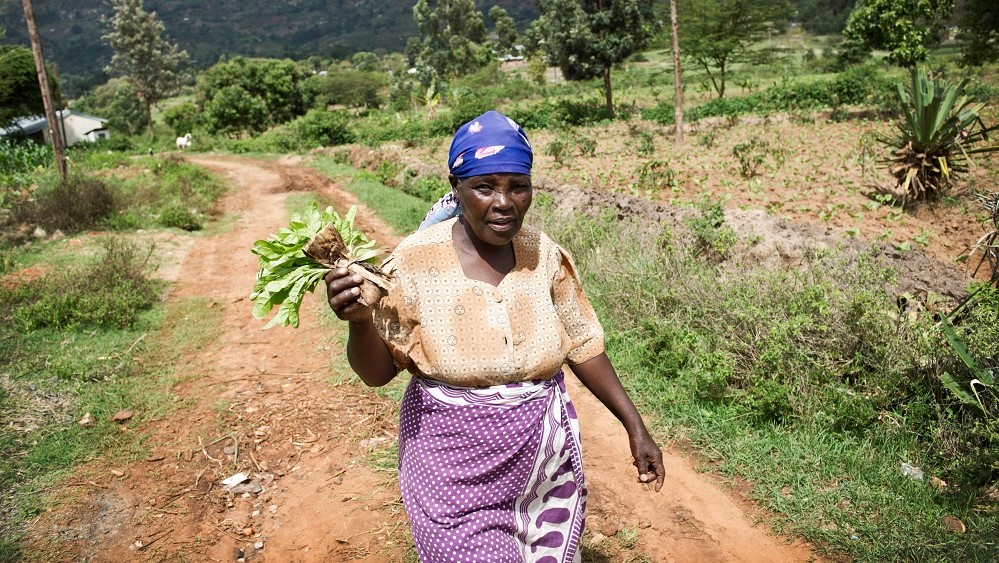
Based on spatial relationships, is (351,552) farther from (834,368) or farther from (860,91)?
(860,91)

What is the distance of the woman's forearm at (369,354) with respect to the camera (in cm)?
164

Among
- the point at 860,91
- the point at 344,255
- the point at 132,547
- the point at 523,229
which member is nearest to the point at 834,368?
the point at 523,229

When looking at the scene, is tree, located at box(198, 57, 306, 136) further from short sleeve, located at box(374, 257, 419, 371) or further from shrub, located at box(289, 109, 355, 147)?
short sleeve, located at box(374, 257, 419, 371)

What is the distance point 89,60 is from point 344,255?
193 meters

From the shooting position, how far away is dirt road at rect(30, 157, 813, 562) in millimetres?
3031

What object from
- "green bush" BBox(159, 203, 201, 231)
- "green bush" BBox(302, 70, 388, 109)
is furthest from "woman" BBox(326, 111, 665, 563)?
"green bush" BBox(302, 70, 388, 109)

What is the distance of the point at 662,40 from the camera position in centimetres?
2558

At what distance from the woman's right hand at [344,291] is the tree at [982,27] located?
2011cm

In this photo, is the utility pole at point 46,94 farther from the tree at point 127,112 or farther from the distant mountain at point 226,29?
the distant mountain at point 226,29

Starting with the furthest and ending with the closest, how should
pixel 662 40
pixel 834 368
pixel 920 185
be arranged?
pixel 662 40
pixel 920 185
pixel 834 368

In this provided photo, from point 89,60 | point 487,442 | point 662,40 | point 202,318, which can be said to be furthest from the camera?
point 89,60

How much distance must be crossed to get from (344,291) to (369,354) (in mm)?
240

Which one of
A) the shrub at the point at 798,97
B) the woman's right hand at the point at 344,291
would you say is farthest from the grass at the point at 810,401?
the shrub at the point at 798,97

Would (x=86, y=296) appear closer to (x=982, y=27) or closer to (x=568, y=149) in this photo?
(x=568, y=149)
